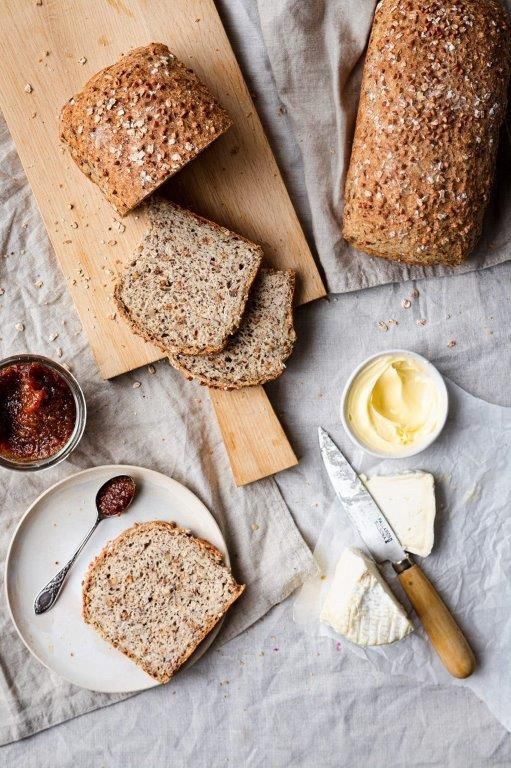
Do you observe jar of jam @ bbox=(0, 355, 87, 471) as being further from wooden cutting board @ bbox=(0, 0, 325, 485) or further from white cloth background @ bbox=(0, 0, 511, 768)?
white cloth background @ bbox=(0, 0, 511, 768)

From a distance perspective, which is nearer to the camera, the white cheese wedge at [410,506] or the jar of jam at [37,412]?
the jar of jam at [37,412]

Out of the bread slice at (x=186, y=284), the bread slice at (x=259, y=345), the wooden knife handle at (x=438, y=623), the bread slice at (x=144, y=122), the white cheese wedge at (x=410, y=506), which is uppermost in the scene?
the bread slice at (x=144, y=122)

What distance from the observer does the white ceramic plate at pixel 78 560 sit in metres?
2.89

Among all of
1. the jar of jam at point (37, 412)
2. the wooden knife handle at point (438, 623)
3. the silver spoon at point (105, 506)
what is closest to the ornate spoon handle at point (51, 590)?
the silver spoon at point (105, 506)

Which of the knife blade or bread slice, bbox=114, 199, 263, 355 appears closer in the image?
bread slice, bbox=114, 199, 263, 355

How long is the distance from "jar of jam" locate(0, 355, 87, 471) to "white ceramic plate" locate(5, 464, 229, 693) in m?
0.20

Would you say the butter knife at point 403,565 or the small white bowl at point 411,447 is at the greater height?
the small white bowl at point 411,447

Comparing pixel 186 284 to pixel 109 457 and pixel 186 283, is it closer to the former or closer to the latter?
pixel 186 283

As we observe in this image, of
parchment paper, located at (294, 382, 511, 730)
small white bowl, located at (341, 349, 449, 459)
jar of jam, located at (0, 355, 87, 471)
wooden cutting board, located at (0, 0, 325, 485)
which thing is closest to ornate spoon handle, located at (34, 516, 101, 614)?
jar of jam, located at (0, 355, 87, 471)

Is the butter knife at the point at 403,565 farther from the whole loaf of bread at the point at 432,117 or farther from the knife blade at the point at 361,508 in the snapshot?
the whole loaf of bread at the point at 432,117

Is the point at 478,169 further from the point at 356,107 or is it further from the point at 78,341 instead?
the point at 78,341

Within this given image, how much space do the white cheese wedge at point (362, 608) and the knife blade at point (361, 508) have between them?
0.08 m

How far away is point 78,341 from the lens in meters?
2.96

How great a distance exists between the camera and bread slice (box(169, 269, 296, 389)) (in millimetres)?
2812
